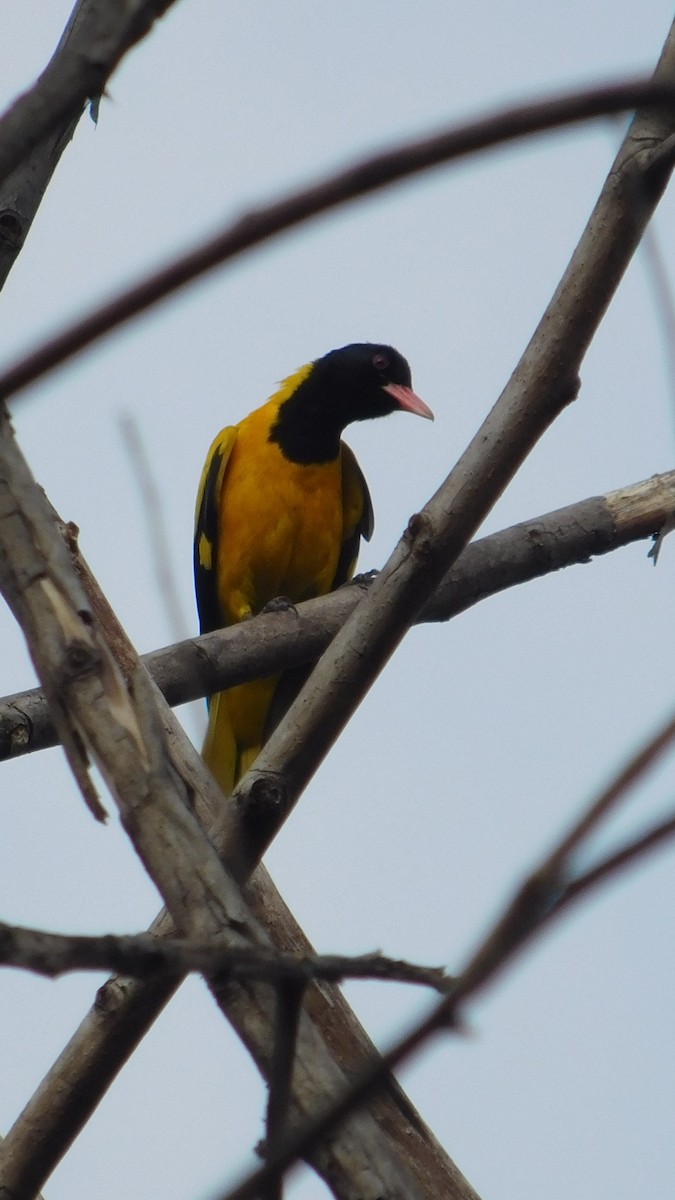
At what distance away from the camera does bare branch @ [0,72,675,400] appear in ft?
2.31

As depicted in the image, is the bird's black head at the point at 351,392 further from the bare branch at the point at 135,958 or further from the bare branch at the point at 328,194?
the bare branch at the point at 328,194

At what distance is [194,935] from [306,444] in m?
5.67

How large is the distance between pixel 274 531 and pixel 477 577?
2.73 meters

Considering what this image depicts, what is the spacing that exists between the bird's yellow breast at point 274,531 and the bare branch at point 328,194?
19.3ft

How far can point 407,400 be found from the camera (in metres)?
7.26

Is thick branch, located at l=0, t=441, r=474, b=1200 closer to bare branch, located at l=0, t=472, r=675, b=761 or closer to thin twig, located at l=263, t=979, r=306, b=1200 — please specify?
thin twig, located at l=263, t=979, r=306, b=1200

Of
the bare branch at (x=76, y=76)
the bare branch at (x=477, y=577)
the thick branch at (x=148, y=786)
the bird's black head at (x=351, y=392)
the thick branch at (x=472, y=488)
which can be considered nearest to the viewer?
the bare branch at (x=76, y=76)

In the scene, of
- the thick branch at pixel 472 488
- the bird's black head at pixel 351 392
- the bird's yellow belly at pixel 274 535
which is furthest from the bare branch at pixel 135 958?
the bird's black head at pixel 351 392

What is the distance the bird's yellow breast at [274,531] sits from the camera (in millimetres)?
6637

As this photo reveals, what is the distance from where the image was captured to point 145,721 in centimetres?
154

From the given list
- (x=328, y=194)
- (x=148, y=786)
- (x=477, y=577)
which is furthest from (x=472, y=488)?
(x=477, y=577)

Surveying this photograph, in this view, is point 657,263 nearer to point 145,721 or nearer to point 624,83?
point 145,721

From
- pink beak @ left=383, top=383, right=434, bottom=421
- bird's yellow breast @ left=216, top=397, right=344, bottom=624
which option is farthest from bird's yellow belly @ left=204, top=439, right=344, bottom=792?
pink beak @ left=383, top=383, right=434, bottom=421

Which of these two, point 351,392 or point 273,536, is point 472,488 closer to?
point 273,536
